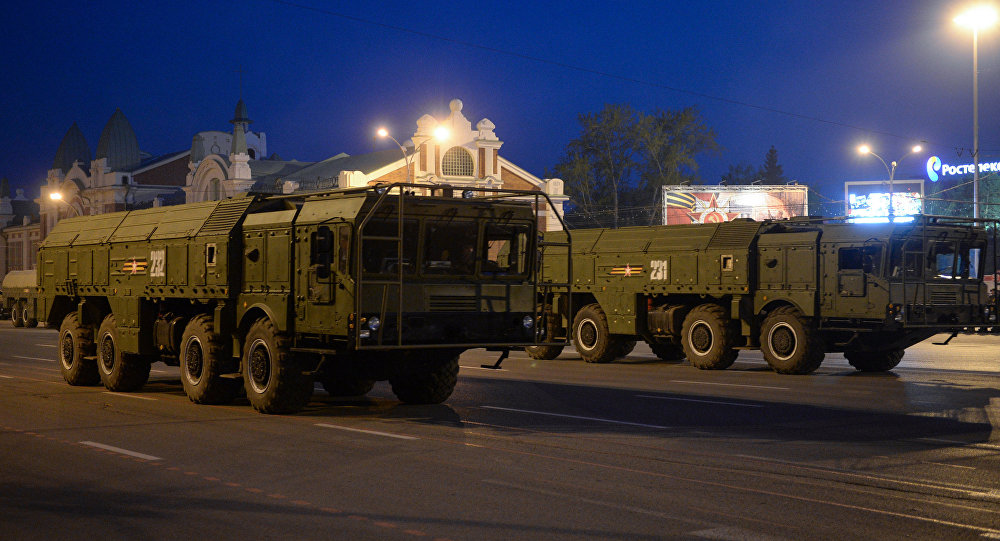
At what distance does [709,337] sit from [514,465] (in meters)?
14.4

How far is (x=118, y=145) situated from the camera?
109 metres

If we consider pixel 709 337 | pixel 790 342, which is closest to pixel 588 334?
pixel 709 337

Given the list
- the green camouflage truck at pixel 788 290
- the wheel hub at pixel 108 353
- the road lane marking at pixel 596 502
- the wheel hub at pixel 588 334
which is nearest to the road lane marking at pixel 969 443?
the road lane marking at pixel 596 502

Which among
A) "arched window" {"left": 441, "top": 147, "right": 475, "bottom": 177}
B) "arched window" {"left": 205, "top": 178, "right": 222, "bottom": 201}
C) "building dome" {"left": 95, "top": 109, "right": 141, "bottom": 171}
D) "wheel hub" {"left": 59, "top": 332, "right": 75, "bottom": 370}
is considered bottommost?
"wheel hub" {"left": 59, "top": 332, "right": 75, "bottom": 370}

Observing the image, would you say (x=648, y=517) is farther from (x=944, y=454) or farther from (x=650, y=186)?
(x=650, y=186)

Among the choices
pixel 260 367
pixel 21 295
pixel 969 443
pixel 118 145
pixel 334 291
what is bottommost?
pixel 969 443

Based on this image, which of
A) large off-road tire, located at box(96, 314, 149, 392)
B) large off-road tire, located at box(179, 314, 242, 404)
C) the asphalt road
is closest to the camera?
the asphalt road

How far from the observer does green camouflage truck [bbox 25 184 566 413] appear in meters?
13.8

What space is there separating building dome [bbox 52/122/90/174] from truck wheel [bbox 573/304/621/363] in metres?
101

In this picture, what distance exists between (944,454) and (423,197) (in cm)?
692

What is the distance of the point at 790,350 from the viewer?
74.9 ft

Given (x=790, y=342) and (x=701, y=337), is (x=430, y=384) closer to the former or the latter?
(x=790, y=342)

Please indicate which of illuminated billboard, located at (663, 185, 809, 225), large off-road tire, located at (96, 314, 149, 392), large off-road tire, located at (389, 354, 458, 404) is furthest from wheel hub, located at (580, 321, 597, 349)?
illuminated billboard, located at (663, 185, 809, 225)

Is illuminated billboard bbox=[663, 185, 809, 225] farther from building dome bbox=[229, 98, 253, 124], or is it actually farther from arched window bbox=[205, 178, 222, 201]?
building dome bbox=[229, 98, 253, 124]
